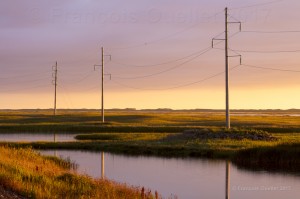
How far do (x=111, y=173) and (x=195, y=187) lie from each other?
8195mm

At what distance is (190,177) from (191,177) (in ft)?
0.22

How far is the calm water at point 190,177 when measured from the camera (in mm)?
28422

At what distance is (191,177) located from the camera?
3372 cm

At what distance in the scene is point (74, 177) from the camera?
24953 mm

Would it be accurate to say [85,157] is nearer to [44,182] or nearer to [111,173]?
[111,173]

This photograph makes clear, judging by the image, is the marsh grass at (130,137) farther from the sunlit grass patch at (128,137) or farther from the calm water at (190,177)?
the calm water at (190,177)

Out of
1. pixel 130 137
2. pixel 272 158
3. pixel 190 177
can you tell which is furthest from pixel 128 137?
pixel 190 177

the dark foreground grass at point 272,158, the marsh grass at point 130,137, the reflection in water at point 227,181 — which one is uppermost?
the marsh grass at point 130,137

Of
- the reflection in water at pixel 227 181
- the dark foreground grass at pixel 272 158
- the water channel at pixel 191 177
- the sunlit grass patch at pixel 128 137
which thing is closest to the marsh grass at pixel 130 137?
the sunlit grass patch at pixel 128 137

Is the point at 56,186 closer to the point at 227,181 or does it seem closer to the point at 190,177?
the point at 190,177

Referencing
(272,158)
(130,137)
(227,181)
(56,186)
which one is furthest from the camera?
(130,137)

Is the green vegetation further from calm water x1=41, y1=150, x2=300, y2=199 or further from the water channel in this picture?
calm water x1=41, y1=150, x2=300, y2=199

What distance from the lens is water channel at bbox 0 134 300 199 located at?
93.3ft

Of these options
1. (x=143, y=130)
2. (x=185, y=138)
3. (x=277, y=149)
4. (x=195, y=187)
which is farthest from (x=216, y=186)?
(x=143, y=130)
